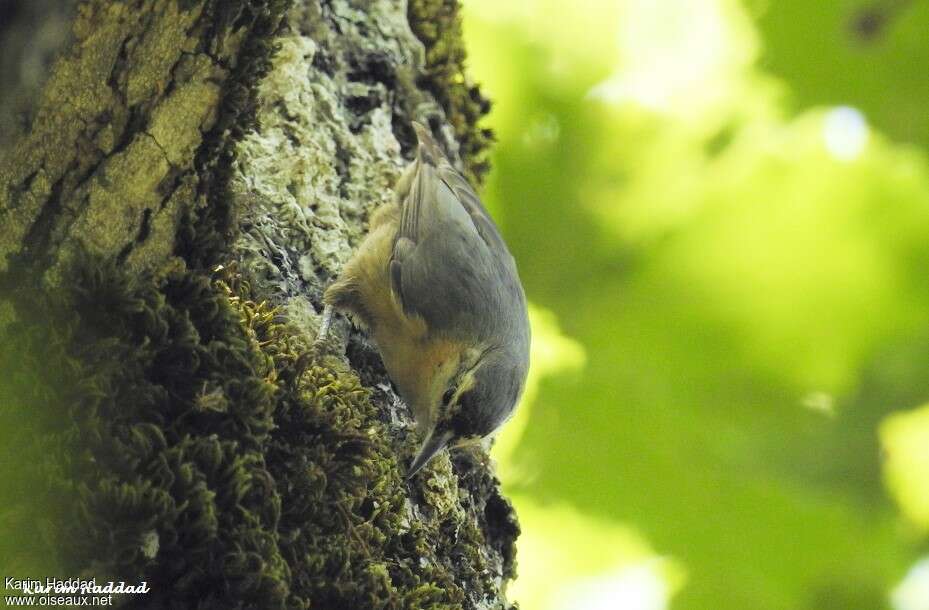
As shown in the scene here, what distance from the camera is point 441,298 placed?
439 cm

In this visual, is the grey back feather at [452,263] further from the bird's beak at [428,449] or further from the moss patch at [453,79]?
the bird's beak at [428,449]

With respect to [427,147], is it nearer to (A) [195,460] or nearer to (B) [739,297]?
(B) [739,297]

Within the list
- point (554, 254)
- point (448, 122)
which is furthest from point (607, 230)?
point (448, 122)

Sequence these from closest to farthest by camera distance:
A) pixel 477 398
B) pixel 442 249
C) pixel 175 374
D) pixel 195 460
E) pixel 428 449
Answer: pixel 195 460 → pixel 175 374 → pixel 428 449 → pixel 477 398 → pixel 442 249

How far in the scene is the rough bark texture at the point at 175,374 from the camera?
2047 millimetres

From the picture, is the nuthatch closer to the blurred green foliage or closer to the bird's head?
the bird's head

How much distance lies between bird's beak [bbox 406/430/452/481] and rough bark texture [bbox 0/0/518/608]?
0.04 meters

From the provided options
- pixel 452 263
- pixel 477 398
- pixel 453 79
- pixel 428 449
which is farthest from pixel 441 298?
pixel 428 449

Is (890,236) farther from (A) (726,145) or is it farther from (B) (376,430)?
(B) (376,430)

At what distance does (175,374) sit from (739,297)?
7.95 feet

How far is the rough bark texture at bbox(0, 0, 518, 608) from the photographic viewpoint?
205 centimetres

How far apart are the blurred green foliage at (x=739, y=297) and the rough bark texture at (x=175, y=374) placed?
99cm

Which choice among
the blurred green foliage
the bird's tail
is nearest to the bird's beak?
the blurred green foliage

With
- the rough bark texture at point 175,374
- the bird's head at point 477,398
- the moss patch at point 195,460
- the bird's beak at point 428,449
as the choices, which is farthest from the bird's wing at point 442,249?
the moss patch at point 195,460
